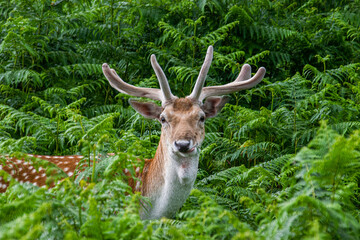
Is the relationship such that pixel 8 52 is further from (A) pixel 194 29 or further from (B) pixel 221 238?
(B) pixel 221 238

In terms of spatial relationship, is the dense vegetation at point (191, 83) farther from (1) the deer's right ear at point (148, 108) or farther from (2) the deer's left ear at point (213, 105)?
(2) the deer's left ear at point (213, 105)

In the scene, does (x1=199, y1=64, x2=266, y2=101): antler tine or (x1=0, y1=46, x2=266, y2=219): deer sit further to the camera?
(x1=199, y1=64, x2=266, y2=101): antler tine

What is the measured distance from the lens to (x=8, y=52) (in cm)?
648

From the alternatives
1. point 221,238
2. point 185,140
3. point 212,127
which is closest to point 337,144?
point 221,238

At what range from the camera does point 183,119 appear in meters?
4.30

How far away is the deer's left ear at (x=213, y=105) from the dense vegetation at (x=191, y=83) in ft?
1.94

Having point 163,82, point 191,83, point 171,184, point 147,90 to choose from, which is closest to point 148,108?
point 147,90

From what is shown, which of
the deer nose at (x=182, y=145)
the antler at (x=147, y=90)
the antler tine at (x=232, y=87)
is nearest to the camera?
the deer nose at (x=182, y=145)

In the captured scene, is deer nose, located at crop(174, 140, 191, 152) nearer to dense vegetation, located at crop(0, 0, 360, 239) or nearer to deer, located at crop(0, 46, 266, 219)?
deer, located at crop(0, 46, 266, 219)

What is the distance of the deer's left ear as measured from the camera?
4.84 meters

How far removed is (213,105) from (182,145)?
1.03 metres

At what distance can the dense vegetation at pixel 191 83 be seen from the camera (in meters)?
4.14

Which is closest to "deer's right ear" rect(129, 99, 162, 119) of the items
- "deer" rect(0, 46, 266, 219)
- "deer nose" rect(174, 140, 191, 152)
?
"deer" rect(0, 46, 266, 219)

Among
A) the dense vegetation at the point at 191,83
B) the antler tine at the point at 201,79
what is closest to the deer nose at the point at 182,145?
the dense vegetation at the point at 191,83
